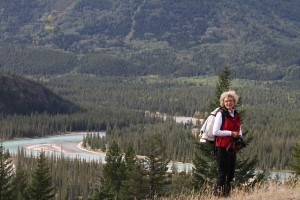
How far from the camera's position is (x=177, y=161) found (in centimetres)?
18512

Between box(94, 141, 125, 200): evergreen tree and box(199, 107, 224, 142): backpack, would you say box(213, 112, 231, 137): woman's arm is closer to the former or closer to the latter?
box(199, 107, 224, 142): backpack

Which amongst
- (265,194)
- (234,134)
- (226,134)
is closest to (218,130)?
(226,134)

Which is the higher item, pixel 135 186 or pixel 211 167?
pixel 211 167

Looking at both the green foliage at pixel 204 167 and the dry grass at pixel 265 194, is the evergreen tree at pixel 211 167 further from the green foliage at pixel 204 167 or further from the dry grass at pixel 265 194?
the dry grass at pixel 265 194

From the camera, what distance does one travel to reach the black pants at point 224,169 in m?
31.3

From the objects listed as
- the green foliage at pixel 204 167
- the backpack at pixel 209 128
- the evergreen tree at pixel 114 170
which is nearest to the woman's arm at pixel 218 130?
the backpack at pixel 209 128

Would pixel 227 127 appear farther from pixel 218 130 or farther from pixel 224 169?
pixel 224 169

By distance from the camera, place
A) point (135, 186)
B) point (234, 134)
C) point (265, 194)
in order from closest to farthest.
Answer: point (265, 194), point (234, 134), point (135, 186)

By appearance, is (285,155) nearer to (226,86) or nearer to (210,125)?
(226,86)

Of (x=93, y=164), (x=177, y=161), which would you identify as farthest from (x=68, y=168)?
(x=177, y=161)

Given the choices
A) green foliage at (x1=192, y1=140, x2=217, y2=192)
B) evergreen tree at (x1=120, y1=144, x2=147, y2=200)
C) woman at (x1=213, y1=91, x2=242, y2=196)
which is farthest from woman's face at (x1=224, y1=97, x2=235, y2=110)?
evergreen tree at (x1=120, y1=144, x2=147, y2=200)

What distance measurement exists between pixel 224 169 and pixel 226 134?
83.4 inches

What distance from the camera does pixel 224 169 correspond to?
31.6 m

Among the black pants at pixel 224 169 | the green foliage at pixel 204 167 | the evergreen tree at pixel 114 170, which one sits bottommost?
the evergreen tree at pixel 114 170
